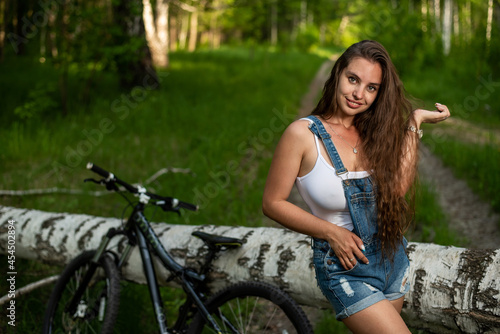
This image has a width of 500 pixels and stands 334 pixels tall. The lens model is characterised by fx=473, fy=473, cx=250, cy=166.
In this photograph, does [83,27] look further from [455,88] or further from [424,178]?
[455,88]

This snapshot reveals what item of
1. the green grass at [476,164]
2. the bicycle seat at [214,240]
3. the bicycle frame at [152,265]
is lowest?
the green grass at [476,164]

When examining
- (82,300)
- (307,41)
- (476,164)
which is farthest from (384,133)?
(307,41)

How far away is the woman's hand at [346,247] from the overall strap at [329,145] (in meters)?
0.25

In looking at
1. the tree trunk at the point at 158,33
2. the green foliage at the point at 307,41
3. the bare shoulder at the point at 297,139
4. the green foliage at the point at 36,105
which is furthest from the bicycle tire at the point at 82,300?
the green foliage at the point at 307,41

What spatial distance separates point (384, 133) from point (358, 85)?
24cm

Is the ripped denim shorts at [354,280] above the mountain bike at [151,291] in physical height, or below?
above

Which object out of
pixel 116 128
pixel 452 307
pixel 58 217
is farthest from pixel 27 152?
pixel 452 307

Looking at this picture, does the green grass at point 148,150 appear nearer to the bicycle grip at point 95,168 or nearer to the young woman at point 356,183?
the bicycle grip at point 95,168

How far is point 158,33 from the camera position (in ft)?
47.9

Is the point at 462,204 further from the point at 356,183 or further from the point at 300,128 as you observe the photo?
the point at 300,128

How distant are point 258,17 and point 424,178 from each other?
15.9 metres

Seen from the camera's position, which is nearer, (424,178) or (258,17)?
(424,178)

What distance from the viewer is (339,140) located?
206 cm

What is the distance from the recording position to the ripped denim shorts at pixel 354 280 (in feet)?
6.39
